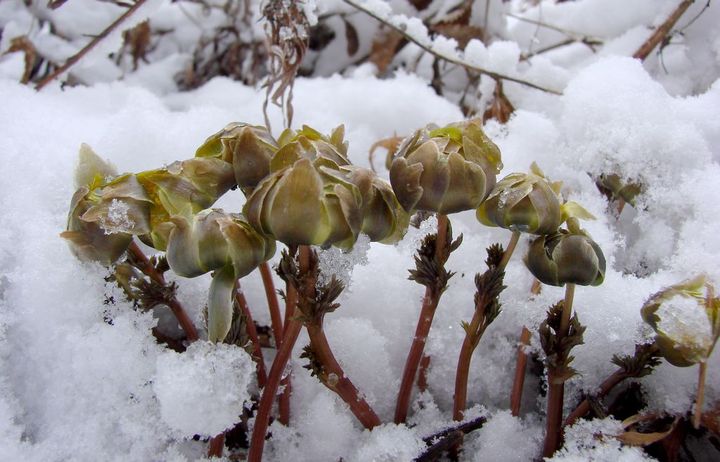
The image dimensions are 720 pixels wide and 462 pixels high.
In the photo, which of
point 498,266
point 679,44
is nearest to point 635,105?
point 679,44

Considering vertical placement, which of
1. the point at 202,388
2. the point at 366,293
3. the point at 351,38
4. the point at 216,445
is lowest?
the point at 216,445

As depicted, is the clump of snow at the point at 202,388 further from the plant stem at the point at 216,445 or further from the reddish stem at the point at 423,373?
the reddish stem at the point at 423,373

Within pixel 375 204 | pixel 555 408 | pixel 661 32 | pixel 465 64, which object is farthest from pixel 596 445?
pixel 661 32

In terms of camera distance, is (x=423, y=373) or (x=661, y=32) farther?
(x=661, y=32)

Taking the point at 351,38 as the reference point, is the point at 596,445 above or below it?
below

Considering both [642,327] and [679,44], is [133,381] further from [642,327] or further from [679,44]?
[679,44]

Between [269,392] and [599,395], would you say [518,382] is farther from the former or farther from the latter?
[269,392]

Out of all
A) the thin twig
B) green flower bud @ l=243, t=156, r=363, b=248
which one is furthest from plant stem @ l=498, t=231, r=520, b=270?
the thin twig
